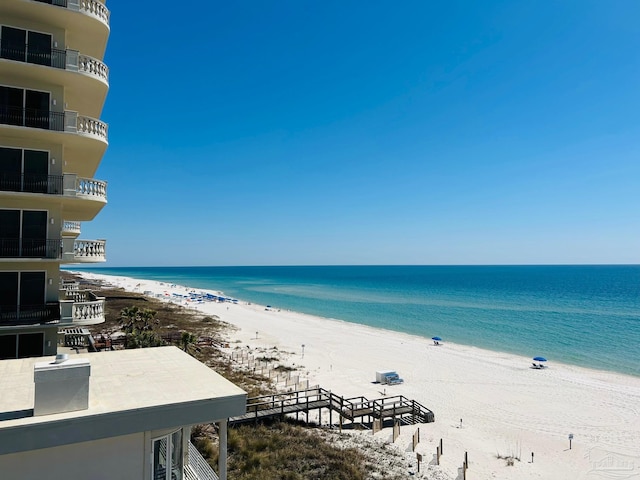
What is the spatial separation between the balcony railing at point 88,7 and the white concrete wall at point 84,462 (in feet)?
50.3

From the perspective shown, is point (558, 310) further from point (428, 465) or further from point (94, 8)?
point (94, 8)

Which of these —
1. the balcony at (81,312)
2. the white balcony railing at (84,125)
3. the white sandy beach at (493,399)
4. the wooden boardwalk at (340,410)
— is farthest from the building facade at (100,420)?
the white sandy beach at (493,399)

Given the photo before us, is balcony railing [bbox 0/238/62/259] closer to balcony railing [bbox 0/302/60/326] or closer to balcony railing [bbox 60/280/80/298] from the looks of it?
balcony railing [bbox 0/302/60/326]

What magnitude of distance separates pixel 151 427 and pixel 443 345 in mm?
45810

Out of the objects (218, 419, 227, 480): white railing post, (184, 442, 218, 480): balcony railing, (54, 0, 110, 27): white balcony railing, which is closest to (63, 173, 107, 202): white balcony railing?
(54, 0, 110, 27): white balcony railing

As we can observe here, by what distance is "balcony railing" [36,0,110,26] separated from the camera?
15425mm

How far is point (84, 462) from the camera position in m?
7.12

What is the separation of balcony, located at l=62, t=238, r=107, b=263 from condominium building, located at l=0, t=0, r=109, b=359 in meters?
0.04

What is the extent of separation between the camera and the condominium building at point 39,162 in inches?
582

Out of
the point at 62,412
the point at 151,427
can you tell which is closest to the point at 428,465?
the point at 151,427

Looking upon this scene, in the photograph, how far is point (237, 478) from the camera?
1554cm

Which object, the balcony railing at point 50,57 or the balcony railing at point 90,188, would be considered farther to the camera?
the balcony railing at point 90,188

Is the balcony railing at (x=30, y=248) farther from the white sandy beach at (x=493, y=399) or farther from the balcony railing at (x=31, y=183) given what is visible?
the white sandy beach at (x=493, y=399)

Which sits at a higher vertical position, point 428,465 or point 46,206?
point 46,206
